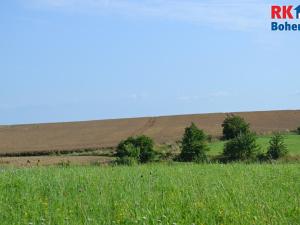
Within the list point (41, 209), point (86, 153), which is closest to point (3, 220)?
point (41, 209)

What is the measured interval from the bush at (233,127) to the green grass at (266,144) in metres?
1.45

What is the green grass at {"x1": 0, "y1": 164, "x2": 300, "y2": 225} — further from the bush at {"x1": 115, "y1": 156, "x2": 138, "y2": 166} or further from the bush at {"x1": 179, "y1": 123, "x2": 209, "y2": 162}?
the bush at {"x1": 179, "y1": 123, "x2": 209, "y2": 162}

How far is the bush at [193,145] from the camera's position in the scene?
143ft

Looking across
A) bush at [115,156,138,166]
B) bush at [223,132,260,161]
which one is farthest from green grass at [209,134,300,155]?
bush at [115,156,138,166]

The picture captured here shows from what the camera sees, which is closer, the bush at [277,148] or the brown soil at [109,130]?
the bush at [277,148]

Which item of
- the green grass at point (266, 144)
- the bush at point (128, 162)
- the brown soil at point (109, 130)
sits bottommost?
the bush at point (128, 162)

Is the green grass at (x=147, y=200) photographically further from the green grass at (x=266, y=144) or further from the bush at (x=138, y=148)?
the green grass at (x=266, y=144)

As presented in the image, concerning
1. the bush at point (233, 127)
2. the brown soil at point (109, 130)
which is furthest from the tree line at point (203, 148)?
the bush at point (233, 127)

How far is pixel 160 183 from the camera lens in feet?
33.7

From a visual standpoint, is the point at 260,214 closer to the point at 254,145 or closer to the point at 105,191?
the point at 105,191

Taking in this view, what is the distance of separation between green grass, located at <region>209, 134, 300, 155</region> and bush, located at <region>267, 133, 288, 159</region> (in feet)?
2.04

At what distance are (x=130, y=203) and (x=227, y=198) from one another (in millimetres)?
1440

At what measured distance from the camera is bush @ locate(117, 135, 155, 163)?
138 feet

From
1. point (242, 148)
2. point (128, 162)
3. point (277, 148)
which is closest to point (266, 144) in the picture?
point (277, 148)
